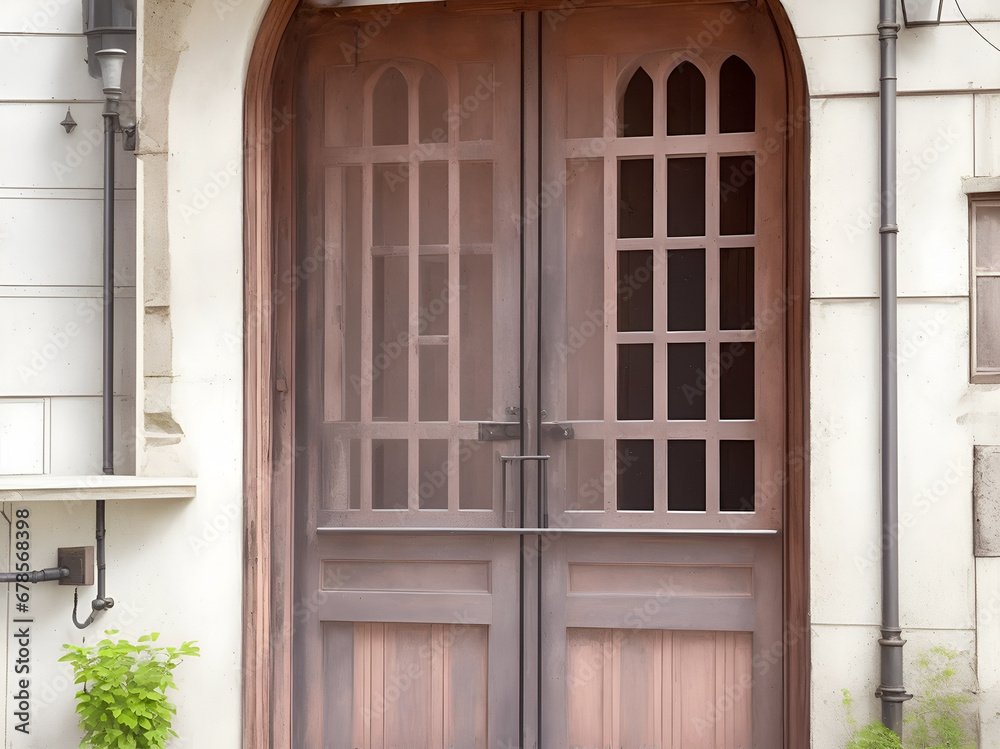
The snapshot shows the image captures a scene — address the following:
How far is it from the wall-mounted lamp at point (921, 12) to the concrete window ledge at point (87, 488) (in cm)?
302

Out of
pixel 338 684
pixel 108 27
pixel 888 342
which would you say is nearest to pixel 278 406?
pixel 338 684

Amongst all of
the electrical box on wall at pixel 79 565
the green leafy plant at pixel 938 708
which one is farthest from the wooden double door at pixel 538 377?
the electrical box on wall at pixel 79 565

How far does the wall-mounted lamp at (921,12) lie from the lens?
3.01 metres

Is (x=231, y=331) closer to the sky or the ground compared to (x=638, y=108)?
closer to the ground

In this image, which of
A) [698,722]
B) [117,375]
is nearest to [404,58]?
[117,375]

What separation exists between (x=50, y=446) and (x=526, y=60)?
232 cm

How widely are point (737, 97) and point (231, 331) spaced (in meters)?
2.08

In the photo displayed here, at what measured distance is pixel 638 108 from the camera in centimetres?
335

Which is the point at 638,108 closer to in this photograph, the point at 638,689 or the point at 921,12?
the point at 921,12

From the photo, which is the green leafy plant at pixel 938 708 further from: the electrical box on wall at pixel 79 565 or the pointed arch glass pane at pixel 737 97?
the electrical box on wall at pixel 79 565

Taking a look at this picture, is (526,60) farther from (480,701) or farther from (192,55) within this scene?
(480,701)

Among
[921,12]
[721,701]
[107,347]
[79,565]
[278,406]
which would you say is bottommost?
[721,701]

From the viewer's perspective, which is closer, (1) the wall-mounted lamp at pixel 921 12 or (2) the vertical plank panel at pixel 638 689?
(1) the wall-mounted lamp at pixel 921 12

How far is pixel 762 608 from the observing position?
3.27 meters
